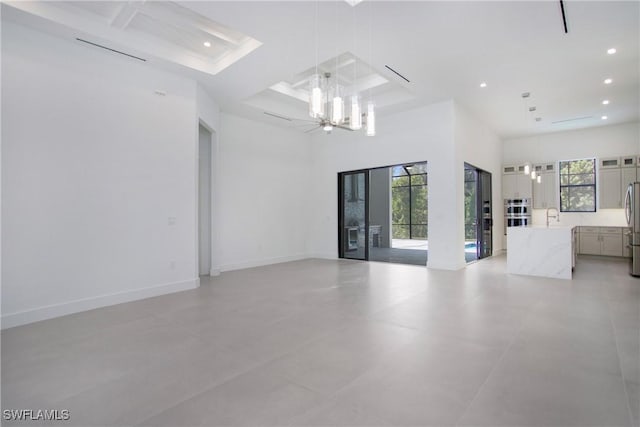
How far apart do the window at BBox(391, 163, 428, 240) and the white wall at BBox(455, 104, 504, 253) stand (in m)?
3.74

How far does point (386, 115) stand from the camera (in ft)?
25.7

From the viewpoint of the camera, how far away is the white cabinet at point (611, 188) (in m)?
8.43

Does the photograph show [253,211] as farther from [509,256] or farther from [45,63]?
[509,256]

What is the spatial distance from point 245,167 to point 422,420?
6.65m

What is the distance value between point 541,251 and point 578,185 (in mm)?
4886

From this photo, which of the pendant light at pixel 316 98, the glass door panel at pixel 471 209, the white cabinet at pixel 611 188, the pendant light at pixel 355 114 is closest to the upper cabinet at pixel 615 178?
the white cabinet at pixel 611 188

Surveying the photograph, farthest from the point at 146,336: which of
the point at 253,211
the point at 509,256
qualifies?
the point at 509,256

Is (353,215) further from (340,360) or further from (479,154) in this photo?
(340,360)

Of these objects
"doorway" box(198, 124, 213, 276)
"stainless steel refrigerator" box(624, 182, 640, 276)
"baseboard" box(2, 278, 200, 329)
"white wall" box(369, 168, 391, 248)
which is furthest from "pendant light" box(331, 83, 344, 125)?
"white wall" box(369, 168, 391, 248)

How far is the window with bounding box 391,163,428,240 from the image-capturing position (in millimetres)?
13656

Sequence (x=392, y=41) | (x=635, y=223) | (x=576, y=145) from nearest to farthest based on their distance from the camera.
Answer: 1. (x=392, y=41)
2. (x=635, y=223)
3. (x=576, y=145)

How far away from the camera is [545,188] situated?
376 inches

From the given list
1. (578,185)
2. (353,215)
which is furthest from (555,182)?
(353,215)

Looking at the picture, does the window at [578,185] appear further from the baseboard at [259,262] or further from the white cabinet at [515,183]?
the baseboard at [259,262]
